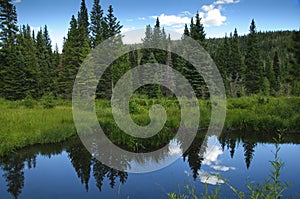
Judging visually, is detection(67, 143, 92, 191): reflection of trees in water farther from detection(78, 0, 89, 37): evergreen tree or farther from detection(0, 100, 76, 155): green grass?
detection(78, 0, 89, 37): evergreen tree

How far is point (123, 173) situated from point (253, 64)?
1466 inches

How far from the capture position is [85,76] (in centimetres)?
2669

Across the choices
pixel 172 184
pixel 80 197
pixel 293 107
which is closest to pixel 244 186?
pixel 172 184

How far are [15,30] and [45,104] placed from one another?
61.9 feet

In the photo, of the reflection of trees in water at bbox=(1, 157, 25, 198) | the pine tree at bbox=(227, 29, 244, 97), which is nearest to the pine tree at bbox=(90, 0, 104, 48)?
the pine tree at bbox=(227, 29, 244, 97)

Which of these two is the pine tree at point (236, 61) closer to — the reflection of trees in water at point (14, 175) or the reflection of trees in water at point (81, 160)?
the reflection of trees in water at point (81, 160)

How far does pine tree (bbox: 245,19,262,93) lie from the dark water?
3022 cm

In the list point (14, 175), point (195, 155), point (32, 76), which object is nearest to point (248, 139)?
→ point (195, 155)

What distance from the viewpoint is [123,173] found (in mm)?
9781

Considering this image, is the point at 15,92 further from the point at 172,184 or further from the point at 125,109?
the point at 172,184

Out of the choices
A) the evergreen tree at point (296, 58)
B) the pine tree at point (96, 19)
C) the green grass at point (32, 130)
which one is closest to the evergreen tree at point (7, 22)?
the pine tree at point (96, 19)

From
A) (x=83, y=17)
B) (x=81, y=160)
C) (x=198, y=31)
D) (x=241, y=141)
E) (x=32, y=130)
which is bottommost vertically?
(x=81, y=160)

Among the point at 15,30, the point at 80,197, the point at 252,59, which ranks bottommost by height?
the point at 80,197

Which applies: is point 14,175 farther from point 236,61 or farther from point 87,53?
point 236,61
